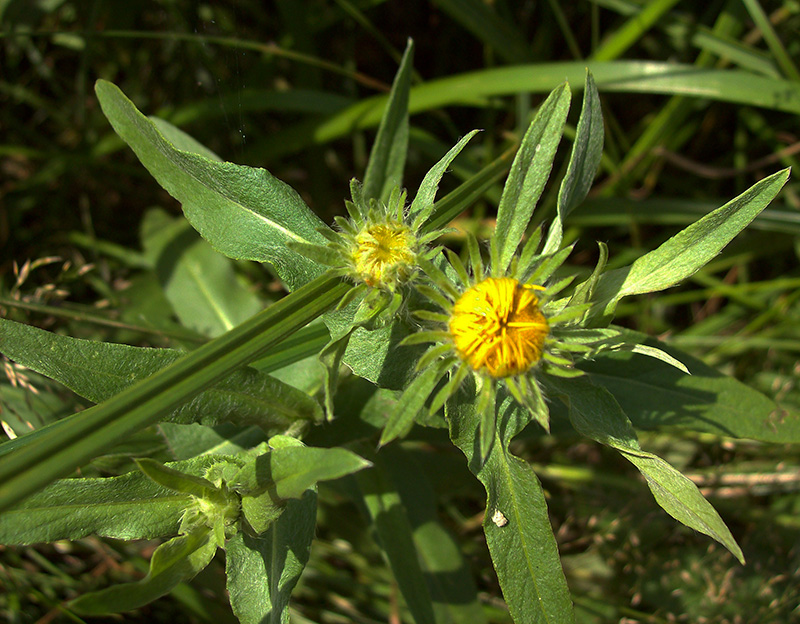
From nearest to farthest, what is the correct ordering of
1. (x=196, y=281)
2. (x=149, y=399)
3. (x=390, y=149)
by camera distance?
(x=149, y=399) → (x=390, y=149) → (x=196, y=281)

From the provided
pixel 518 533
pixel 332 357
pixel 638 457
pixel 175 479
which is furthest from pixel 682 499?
pixel 175 479

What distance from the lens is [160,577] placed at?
1.60m

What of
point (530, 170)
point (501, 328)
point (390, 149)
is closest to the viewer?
point (501, 328)

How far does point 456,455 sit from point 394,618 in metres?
0.76

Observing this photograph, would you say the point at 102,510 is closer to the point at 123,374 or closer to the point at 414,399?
the point at 123,374

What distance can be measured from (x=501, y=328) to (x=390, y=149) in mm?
1211

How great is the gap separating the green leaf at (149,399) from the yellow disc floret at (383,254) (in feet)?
0.42

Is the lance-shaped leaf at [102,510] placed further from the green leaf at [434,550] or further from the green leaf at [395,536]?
the green leaf at [434,550]

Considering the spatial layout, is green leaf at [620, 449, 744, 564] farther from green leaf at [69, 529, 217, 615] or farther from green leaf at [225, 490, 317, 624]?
green leaf at [69, 529, 217, 615]

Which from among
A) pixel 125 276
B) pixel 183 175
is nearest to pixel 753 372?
pixel 183 175

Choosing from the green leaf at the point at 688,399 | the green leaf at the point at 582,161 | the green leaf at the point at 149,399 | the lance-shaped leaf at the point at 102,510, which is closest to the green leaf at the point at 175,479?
the lance-shaped leaf at the point at 102,510

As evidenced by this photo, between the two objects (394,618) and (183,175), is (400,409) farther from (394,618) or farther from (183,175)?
(394,618)

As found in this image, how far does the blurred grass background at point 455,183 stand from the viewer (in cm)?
296

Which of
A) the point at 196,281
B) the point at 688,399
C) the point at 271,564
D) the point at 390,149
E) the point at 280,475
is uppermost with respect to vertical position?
the point at 390,149
